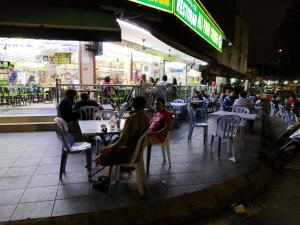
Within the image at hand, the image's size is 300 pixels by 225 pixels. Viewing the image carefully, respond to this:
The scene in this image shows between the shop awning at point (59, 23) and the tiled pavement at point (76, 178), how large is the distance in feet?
8.73

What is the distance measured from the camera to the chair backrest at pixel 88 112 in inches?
255

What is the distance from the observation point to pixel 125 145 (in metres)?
3.76

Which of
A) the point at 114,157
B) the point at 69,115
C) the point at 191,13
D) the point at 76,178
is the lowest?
the point at 76,178

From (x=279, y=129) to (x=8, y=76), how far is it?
13726 millimetres

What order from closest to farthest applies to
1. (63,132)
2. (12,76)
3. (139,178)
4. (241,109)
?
(139,178) → (63,132) → (241,109) → (12,76)

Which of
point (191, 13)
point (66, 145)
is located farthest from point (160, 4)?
point (66, 145)

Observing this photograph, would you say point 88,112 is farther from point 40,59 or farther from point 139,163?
point 40,59

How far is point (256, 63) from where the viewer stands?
45688mm

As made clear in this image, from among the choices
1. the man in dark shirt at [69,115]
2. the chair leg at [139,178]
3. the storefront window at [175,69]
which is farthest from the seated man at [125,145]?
the storefront window at [175,69]

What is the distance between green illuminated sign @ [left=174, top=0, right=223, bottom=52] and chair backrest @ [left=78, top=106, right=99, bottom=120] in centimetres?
305

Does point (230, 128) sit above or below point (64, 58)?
below

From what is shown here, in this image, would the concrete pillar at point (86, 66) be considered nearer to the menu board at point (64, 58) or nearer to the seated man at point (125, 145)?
the menu board at point (64, 58)

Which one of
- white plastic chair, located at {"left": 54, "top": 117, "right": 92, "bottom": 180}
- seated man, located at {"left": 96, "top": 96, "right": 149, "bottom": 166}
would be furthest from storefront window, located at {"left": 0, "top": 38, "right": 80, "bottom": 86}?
seated man, located at {"left": 96, "top": 96, "right": 149, "bottom": 166}

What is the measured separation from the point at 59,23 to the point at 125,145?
10.1 feet
